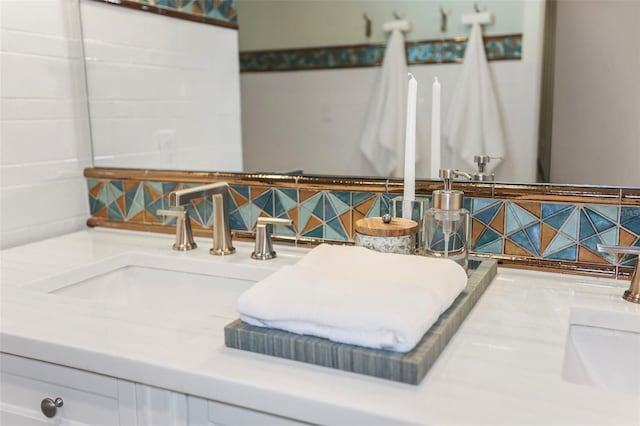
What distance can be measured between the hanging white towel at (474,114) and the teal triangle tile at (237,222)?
52 cm

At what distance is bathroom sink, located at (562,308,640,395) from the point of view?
92 cm

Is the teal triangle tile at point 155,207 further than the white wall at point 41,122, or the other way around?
the teal triangle tile at point 155,207

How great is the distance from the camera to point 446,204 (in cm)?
104

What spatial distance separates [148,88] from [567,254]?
1102 millimetres

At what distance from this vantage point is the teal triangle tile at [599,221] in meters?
1.07

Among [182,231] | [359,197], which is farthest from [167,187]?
[359,197]

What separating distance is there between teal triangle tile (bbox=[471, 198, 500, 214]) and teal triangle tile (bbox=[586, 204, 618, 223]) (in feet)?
0.58

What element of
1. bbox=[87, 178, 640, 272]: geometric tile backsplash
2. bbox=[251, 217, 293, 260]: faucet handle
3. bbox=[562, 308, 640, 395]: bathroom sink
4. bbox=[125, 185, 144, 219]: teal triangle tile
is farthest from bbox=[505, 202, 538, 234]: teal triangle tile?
bbox=[125, 185, 144, 219]: teal triangle tile

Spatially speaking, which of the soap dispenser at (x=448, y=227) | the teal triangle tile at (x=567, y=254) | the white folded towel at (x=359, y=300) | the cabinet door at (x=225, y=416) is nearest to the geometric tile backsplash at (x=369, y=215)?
the teal triangle tile at (x=567, y=254)

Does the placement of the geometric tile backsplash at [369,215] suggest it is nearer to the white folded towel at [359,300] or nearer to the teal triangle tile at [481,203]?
the teal triangle tile at [481,203]

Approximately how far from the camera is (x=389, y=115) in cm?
122

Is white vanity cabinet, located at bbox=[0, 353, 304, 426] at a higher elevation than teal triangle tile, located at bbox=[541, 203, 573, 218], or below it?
below

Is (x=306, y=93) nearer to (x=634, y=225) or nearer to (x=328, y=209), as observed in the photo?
(x=328, y=209)

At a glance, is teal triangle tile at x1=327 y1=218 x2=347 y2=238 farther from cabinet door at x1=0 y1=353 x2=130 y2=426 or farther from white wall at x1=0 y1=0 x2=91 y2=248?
white wall at x1=0 y1=0 x2=91 y2=248
